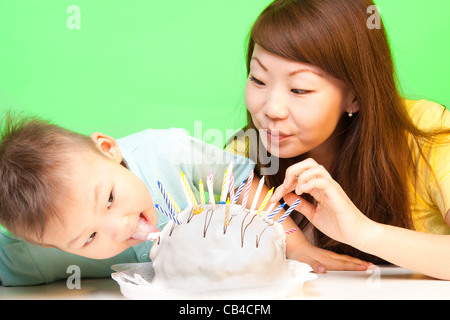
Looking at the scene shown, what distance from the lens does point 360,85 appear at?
5.05 feet

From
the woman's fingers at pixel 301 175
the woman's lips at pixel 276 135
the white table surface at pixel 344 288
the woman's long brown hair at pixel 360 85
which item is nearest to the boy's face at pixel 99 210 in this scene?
the white table surface at pixel 344 288

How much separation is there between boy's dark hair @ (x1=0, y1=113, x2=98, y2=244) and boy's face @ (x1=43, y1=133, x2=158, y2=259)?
22 mm

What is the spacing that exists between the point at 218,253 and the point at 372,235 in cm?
40

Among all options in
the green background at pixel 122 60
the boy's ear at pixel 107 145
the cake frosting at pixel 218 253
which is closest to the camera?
the cake frosting at pixel 218 253

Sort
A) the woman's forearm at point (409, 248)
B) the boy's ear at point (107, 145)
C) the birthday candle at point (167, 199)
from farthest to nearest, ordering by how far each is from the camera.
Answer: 1. the boy's ear at point (107, 145)
2. the woman's forearm at point (409, 248)
3. the birthday candle at point (167, 199)

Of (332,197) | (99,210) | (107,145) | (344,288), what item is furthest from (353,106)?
(99,210)

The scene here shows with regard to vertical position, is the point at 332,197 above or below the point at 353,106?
below

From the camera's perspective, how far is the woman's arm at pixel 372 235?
1.27 meters

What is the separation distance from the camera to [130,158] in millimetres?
1529

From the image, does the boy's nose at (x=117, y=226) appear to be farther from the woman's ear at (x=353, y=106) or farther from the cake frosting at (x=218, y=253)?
the woman's ear at (x=353, y=106)

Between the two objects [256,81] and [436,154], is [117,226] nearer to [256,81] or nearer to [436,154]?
[256,81]

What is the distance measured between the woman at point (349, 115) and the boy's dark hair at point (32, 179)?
19.1 inches

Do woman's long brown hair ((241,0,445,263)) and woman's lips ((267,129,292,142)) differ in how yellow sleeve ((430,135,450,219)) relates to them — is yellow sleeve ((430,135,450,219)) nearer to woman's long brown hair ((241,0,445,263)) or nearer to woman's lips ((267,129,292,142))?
woman's long brown hair ((241,0,445,263))
